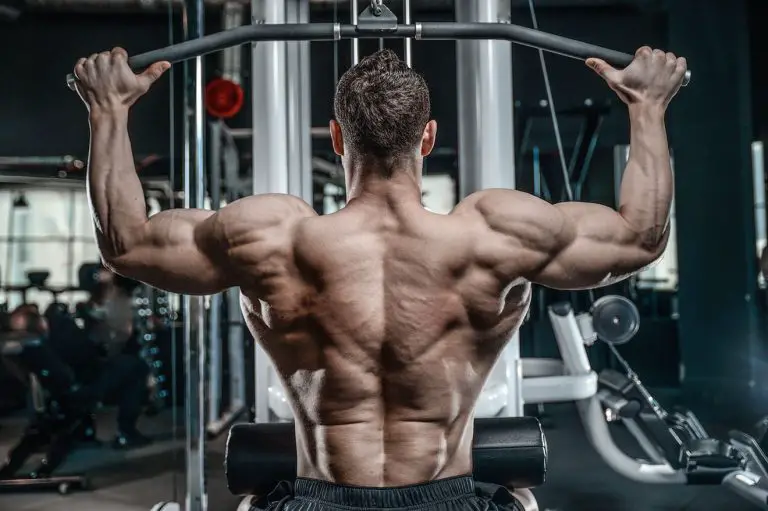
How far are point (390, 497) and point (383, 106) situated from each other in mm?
615

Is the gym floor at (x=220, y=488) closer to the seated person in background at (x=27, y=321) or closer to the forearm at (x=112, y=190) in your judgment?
the seated person in background at (x=27, y=321)

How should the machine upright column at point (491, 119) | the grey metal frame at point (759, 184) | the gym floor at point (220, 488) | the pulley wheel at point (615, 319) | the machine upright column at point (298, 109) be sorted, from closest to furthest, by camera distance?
the machine upright column at point (491, 119), the machine upright column at point (298, 109), the pulley wheel at point (615, 319), the gym floor at point (220, 488), the grey metal frame at point (759, 184)

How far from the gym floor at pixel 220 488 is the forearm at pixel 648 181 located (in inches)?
96.9

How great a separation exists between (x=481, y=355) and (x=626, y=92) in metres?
0.49

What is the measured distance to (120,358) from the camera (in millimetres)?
4961

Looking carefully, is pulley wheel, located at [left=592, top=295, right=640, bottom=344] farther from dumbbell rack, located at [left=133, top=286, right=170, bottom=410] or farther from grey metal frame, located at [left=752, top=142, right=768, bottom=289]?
grey metal frame, located at [left=752, top=142, right=768, bottom=289]

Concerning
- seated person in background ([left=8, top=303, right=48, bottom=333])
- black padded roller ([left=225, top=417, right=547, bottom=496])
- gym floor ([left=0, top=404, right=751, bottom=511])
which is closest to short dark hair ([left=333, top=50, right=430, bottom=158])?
black padded roller ([left=225, top=417, right=547, bottom=496])

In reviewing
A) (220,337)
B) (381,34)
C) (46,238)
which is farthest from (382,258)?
(46,238)

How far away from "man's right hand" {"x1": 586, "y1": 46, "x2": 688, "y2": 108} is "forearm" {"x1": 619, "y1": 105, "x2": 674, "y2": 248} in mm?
20

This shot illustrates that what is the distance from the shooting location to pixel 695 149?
656cm

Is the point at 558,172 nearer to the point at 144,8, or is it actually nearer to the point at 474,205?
the point at 144,8

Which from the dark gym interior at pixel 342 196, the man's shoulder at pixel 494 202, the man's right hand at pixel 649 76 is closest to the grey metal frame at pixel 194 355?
the man's shoulder at pixel 494 202

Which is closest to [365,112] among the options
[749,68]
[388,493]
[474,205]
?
[474,205]

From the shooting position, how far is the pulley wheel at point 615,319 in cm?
312
